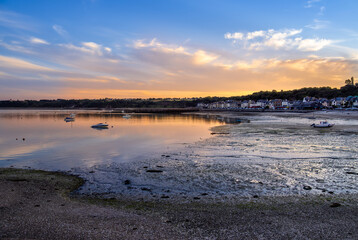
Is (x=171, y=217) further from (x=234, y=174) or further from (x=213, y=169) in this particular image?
(x=213, y=169)

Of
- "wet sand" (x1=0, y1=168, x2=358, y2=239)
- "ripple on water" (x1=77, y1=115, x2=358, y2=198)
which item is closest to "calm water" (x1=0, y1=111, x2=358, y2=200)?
"ripple on water" (x1=77, y1=115, x2=358, y2=198)

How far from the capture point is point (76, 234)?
682cm

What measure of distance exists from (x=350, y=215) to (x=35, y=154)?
23876 mm

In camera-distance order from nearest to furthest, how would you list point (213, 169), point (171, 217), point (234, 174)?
point (171, 217), point (234, 174), point (213, 169)

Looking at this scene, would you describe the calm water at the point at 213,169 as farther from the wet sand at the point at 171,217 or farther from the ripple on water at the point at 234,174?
the wet sand at the point at 171,217

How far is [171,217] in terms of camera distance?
26.9 feet

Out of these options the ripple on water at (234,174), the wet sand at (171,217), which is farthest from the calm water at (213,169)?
the wet sand at (171,217)

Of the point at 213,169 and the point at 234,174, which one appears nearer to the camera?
the point at 234,174

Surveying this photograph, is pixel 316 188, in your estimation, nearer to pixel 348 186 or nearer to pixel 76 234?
pixel 348 186

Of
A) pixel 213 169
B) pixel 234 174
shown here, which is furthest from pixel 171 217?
pixel 213 169

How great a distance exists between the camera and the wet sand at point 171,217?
22.7 feet

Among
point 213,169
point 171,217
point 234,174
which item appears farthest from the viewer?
point 213,169

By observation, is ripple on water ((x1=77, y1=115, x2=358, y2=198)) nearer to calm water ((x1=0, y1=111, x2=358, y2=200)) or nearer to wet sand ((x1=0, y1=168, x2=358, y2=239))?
calm water ((x1=0, y1=111, x2=358, y2=200))

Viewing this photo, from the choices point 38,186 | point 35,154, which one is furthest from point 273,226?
point 35,154
